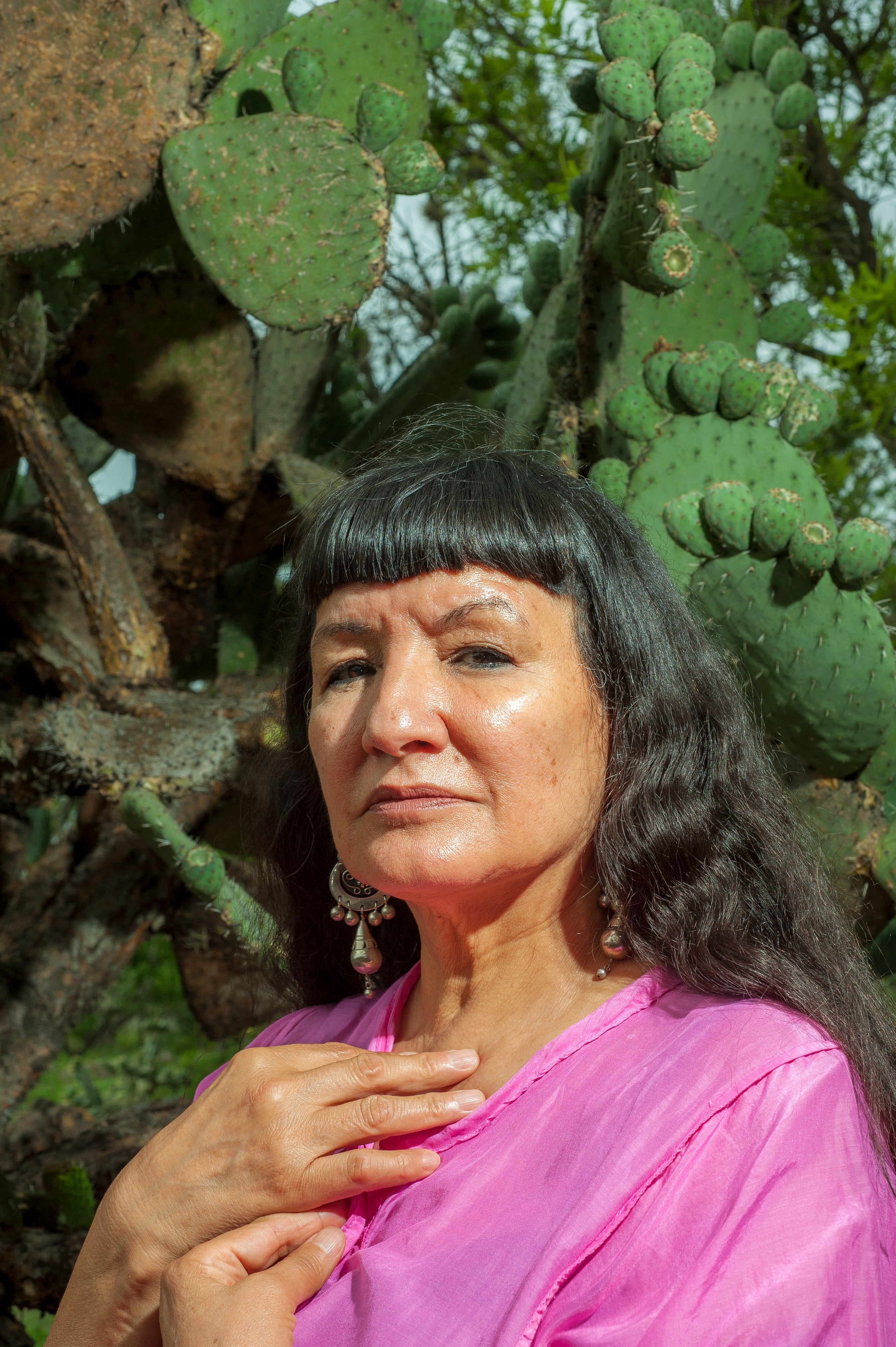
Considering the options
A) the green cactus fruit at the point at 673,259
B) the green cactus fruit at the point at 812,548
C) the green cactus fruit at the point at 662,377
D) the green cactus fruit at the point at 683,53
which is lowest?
the green cactus fruit at the point at 812,548

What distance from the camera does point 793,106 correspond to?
9.49ft

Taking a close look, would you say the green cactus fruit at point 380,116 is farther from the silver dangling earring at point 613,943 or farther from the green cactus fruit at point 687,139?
the silver dangling earring at point 613,943

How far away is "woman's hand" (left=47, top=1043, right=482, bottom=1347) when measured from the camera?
113 cm

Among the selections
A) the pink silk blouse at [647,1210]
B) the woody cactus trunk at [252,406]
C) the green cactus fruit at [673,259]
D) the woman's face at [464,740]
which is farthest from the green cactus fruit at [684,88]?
the pink silk blouse at [647,1210]

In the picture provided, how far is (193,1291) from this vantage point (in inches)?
43.3

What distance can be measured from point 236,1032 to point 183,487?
4.93ft

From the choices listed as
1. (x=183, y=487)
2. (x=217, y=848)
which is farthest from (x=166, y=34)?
(x=217, y=848)

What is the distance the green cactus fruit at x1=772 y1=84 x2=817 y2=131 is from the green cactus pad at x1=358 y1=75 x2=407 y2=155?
3.25 feet

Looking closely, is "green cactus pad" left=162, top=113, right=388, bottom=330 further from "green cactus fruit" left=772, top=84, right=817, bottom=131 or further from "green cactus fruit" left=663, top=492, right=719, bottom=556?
"green cactus fruit" left=772, top=84, right=817, bottom=131

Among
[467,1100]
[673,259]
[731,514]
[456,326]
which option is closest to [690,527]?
[731,514]

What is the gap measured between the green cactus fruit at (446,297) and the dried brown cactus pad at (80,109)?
1140 mm

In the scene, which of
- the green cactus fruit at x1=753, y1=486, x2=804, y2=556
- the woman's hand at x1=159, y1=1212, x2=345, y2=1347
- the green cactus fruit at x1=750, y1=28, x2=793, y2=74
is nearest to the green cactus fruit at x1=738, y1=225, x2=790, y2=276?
the green cactus fruit at x1=750, y1=28, x2=793, y2=74

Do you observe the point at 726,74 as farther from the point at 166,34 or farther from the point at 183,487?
the point at 183,487

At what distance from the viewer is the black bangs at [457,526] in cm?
119
